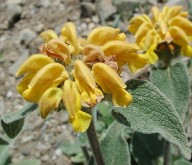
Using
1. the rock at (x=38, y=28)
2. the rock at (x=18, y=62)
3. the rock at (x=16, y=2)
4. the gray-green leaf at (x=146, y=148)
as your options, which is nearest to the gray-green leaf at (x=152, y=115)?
the gray-green leaf at (x=146, y=148)

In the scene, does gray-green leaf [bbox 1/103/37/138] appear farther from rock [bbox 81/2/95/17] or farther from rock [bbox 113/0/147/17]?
rock [bbox 81/2/95/17]

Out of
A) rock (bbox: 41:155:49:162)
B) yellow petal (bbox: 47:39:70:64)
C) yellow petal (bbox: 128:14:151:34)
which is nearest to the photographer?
yellow petal (bbox: 47:39:70:64)

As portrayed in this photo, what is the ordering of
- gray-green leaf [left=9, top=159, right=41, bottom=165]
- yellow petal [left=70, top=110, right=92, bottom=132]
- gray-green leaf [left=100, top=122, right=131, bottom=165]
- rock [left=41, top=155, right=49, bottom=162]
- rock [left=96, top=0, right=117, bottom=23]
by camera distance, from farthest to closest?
rock [left=96, top=0, right=117, bottom=23] < rock [left=41, top=155, right=49, bottom=162] < gray-green leaf [left=9, top=159, right=41, bottom=165] < gray-green leaf [left=100, top=122, right=131, bottom=165] < yellow petal [left=70, top=110, right=92, bottom=132]

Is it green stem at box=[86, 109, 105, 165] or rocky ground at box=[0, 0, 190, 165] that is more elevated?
green stem at box=[86, 109, 105, 165]

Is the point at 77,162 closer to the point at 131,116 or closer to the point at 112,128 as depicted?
the point at 112,128

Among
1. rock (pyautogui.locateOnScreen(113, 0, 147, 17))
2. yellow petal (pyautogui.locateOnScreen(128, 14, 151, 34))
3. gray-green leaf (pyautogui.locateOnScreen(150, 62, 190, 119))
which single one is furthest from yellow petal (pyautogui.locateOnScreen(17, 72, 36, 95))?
rock (pyautogui.locateOnScreen(113, 0, 147, 17))

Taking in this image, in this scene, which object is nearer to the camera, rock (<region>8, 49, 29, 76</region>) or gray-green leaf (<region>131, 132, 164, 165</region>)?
gray-green leaf (<region>131, 132, 164, 165</region>)

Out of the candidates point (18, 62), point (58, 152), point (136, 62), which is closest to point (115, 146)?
point (136, 62)
